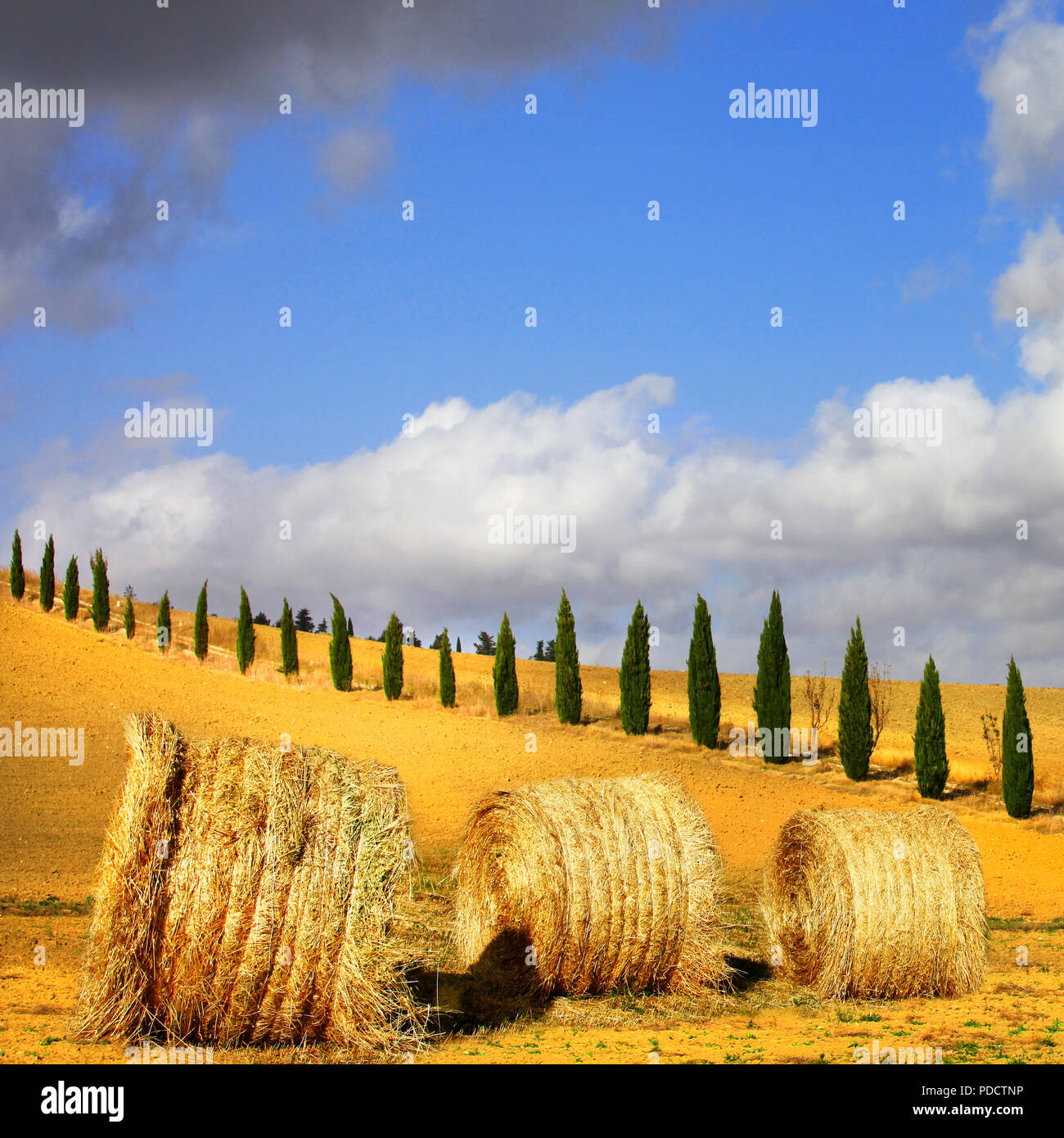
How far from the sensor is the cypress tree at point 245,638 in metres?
44.5

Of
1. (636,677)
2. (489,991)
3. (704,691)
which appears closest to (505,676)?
(636,677)

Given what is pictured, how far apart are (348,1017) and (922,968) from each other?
6.82 metres

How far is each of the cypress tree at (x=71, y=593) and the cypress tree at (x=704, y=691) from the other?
30.2 meters

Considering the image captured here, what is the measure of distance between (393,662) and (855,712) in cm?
1716

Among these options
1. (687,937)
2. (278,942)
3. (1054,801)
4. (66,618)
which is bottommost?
(1054,801)

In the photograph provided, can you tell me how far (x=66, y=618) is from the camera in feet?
163

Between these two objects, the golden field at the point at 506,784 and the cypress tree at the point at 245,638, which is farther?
the cypress tree at the point at 245,638

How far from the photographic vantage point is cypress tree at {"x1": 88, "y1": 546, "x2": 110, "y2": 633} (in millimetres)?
47750

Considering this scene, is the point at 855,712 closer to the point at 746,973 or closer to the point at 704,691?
the point at 704,691

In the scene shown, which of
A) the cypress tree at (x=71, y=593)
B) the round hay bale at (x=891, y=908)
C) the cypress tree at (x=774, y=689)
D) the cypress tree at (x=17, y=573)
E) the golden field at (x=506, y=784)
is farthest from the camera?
the cypress tree at (x=17, y=573)

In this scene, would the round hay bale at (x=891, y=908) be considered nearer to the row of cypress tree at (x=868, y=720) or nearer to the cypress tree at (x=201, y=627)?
the row of cypress tree at (x=868, y=720)

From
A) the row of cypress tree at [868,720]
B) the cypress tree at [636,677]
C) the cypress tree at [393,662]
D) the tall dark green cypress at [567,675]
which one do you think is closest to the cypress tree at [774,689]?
the row of cypress tree at [868,720]
